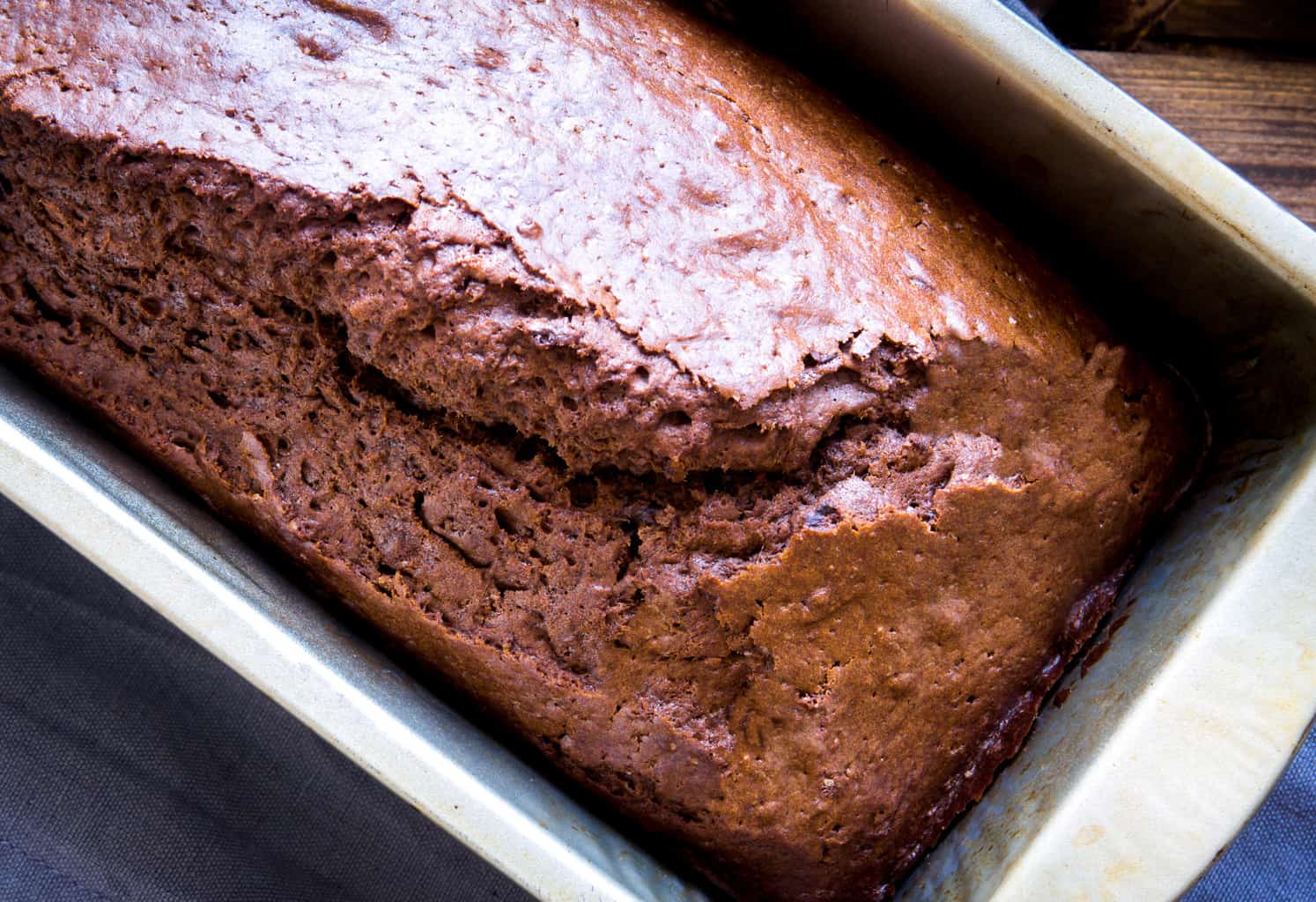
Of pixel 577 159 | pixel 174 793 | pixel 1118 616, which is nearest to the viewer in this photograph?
→ pixel 577 159

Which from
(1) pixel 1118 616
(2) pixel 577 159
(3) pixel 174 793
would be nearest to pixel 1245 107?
(1) pixel 1118 616

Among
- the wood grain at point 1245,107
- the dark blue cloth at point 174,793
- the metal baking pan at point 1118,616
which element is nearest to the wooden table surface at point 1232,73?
the wood grain at point 1245,107

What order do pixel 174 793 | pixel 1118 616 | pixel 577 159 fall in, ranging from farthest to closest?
pixel 174 793
pixel 1118 616
pixel 577 159

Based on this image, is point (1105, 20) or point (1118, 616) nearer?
point (1118, 616)

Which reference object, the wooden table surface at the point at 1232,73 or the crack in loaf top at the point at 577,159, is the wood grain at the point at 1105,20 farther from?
the crack in loaf top at the point at 577,159

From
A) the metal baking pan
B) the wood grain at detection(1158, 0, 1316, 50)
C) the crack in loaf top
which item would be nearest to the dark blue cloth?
the metal baking pan

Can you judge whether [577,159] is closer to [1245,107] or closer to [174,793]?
[174,793]

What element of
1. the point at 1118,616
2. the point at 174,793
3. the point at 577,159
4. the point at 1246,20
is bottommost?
the point at 174,793
